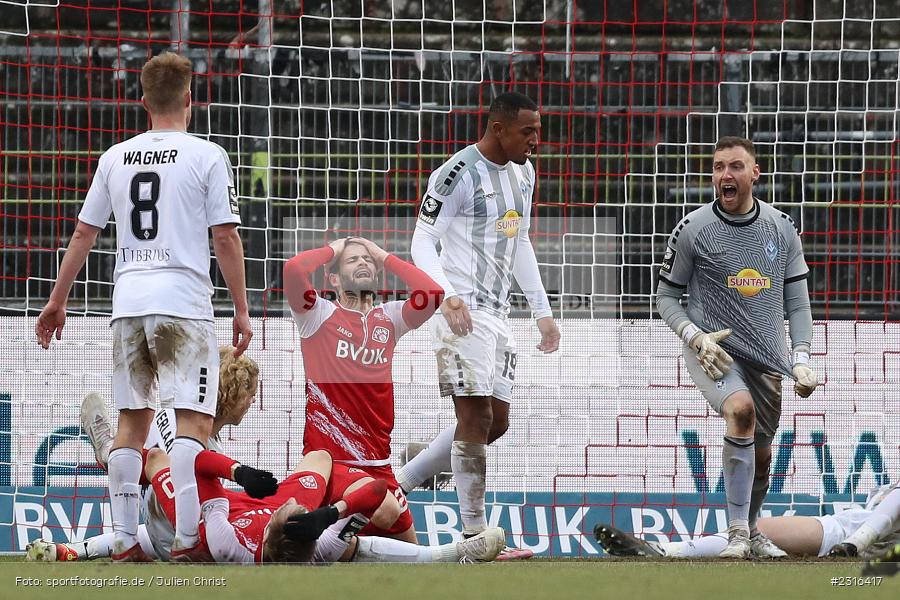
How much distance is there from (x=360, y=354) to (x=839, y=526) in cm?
224

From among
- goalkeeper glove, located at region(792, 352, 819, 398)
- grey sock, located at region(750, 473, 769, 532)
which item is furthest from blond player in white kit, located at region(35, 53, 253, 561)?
grey sock, located at region(750, 473, 769, 532)

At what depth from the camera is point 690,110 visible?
8930 mm

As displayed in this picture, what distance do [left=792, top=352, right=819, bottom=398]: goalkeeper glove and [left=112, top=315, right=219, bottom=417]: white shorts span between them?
2569 millimetres

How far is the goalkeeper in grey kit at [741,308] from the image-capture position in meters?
6.09

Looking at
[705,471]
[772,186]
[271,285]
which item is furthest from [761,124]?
[271,285]

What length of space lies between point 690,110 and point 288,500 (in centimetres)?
480

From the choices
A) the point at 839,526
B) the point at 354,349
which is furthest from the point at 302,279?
Answer: the point at 839,526

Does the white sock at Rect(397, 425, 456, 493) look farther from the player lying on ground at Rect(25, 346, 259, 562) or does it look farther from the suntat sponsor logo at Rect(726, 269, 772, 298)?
the suntat sponsor logo at Rect(726, 269, 772, 298)

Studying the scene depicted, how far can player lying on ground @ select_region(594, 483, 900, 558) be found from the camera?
19.4 ft

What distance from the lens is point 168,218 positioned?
507cm

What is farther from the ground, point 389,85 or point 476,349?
point 389,85

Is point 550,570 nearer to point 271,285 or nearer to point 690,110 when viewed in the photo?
point 271,285

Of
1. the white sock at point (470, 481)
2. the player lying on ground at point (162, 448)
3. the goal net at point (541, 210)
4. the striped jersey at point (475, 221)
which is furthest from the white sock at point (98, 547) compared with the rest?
the goal net at point (541, 210)

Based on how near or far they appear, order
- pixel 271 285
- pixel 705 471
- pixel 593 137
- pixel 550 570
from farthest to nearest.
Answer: pixel 593 137 → pixel 271 285 → pixel 705 471 → pixel 550 570
